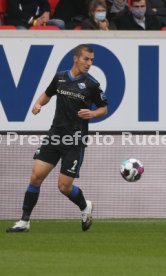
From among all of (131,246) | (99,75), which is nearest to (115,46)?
(99,75)

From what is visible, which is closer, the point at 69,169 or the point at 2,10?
the point at 69,169

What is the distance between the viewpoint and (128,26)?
1650 centimetres

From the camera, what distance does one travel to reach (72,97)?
508 inches

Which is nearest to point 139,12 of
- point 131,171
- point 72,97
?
point 131,171

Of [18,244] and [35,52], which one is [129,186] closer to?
[35,52]

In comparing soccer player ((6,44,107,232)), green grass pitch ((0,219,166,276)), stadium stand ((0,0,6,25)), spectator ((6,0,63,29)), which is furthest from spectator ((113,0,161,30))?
soccer player ((6,44,107,232))

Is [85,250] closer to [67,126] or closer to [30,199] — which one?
[30,199]

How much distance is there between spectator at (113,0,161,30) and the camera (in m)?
16.5

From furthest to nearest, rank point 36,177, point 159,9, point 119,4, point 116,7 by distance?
1. point 159,9
2. point 116,7
3. point 119,4
4. point 36,177

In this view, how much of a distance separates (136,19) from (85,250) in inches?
237

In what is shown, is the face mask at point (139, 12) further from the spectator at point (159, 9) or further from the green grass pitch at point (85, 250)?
the green grass pitch at point (85, 250)

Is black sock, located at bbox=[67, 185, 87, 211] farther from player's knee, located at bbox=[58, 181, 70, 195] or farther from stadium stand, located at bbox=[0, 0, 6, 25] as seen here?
Result: stadium stand, located at bbox=[0, 0, 6, 25]

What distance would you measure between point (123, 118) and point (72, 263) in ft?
17.2

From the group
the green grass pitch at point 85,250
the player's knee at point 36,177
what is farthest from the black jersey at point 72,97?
the green grass pitch at point 85,250
